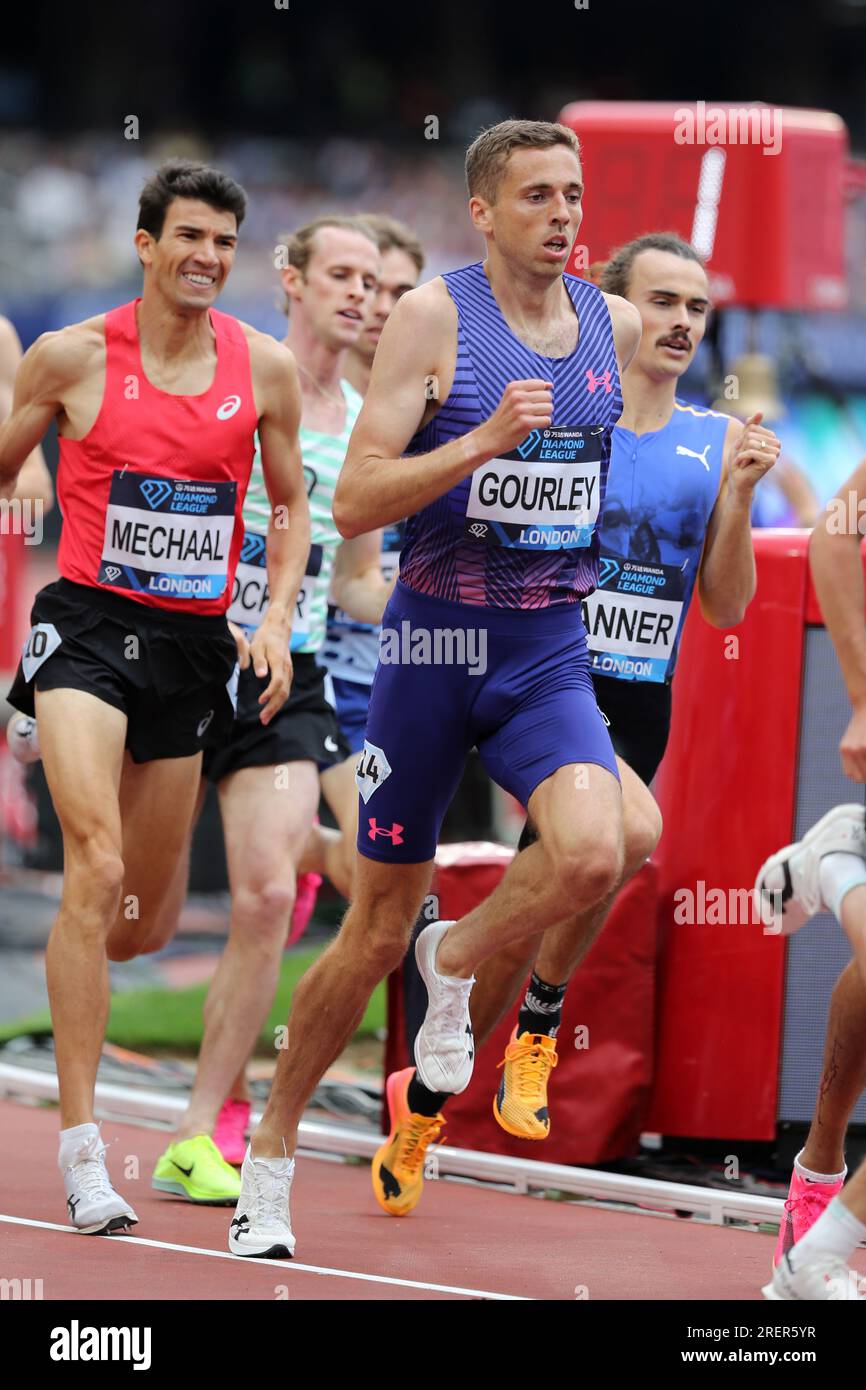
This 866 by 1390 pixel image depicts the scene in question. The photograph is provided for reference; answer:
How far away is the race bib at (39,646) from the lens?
531cm

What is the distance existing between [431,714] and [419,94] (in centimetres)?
2745

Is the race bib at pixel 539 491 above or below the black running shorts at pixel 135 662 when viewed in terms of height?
above

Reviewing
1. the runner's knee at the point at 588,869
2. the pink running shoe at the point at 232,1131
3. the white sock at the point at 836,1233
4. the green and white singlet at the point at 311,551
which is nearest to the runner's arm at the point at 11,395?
the green and white singlet at the point at 311,551

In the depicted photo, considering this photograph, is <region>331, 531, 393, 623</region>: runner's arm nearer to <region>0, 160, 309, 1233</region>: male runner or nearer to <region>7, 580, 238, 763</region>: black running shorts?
<region>0, 160, 309, 1233</region>: male runner

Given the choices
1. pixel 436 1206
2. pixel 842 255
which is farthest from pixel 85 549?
pixel 842 255

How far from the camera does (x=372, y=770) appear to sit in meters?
4.87

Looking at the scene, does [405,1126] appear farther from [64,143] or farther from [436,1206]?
[64,143]

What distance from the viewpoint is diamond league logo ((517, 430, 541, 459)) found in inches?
185

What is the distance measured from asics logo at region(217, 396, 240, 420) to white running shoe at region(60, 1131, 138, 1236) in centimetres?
183

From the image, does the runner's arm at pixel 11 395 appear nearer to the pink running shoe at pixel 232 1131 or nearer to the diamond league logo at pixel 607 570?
the diamond league logo at pixel 607 570

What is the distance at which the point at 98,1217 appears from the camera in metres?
4.99

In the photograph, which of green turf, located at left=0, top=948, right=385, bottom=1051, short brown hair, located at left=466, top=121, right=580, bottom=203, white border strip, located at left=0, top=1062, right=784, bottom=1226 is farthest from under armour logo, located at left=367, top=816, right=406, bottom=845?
green turf, located at left=0, top=948, right=385, bottom=1051
